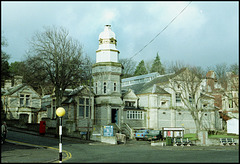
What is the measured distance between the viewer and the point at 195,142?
100ft

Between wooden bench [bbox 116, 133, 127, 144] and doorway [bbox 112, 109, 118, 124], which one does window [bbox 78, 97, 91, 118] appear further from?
wooden bench [bbox 116, 133, 127, 144]

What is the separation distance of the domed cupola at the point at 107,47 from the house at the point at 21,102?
15241mm

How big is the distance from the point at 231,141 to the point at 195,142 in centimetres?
395

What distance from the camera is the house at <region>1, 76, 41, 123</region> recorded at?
47219 millimetres

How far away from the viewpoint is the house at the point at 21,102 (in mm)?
47219

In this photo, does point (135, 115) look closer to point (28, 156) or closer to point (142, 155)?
point (142, 155)

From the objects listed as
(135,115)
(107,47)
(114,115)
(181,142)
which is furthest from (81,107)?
(181,142)

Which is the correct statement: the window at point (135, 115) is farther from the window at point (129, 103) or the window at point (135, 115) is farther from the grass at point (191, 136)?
the grass at point (191, 136)

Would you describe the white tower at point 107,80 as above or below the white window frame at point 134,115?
above

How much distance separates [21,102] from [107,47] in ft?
65.5

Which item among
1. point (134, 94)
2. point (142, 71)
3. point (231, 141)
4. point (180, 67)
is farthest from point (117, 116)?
point (142, 71)

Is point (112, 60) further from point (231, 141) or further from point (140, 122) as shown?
point (231, 141)

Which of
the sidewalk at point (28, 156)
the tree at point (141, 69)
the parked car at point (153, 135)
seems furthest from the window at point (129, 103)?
the tree at point (141, 69)

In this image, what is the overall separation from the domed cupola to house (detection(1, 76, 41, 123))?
15241 millimetres
